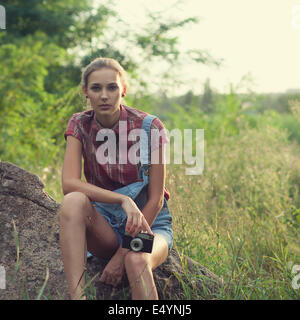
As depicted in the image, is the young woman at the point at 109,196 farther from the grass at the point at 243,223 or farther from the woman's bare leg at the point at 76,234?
the grass at the point at 243,223

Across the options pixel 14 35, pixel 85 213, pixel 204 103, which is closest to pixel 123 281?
pixel 85 213

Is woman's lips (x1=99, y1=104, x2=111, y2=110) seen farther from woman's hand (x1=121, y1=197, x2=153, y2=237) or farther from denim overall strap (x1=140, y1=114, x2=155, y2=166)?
woman's hand (x1=121, y1=197, x2=153, y2=237)

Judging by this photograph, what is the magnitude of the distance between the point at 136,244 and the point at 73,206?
350 mm

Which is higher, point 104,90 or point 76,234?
point 104,90

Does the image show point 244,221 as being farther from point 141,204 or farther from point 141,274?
point 141,274

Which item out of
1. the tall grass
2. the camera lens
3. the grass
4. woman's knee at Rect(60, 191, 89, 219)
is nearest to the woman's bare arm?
woman's knee at Rect(60, 191, 89, 219)

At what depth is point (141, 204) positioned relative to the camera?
217 cm

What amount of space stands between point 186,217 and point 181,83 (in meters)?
4.24

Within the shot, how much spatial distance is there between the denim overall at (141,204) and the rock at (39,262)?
6.8 inches

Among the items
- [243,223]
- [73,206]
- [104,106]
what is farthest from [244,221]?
[73,206]

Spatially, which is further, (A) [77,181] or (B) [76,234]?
(A) [77,181]

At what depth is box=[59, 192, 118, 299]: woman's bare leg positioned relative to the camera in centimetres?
175

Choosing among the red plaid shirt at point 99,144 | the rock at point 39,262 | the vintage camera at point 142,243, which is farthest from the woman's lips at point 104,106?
the vintage camera at point 142,243

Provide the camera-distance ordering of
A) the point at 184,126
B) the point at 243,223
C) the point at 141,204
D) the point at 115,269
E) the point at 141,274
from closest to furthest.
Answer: the point at 141,274, the point at 115,269, the point at 141,204, the point at 243,223, the point at 184,126
